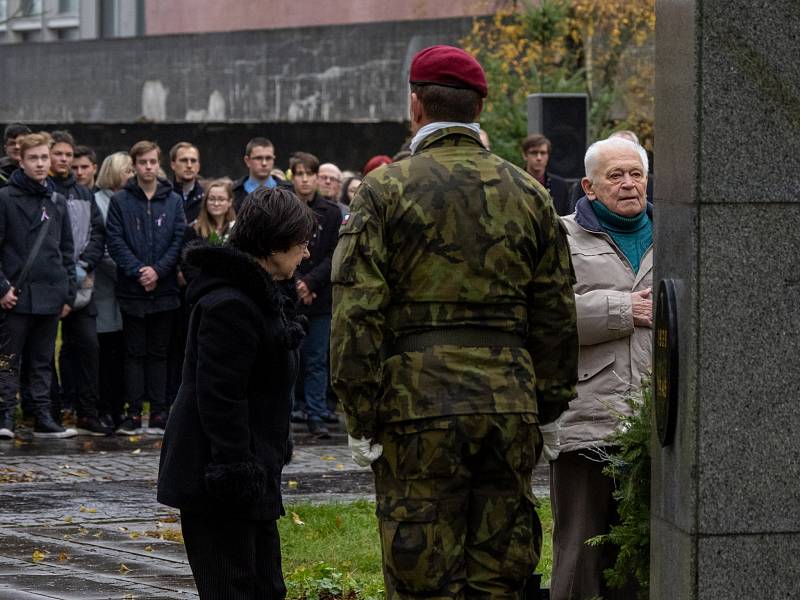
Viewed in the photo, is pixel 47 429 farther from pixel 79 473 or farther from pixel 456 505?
pixel 456 505

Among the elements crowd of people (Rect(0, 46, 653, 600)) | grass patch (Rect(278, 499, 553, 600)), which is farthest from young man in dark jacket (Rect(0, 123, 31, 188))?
crowd of people (Rect(0, 46, 653, 600))

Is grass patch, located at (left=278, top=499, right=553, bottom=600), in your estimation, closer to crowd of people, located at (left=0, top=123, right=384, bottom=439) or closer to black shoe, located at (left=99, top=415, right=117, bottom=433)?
crowd of people, located at (left=0, top=123, right=384, bottom=439)

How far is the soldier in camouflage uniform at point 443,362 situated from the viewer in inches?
212

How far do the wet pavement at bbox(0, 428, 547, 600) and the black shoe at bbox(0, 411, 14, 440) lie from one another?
7 cm

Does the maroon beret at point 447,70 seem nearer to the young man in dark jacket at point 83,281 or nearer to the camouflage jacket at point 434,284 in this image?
the camouflage jacket at point 434,284

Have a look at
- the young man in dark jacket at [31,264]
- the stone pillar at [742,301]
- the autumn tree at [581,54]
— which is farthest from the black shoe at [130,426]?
the autumn tree at [581,54]

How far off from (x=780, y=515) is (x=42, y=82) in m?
25.0

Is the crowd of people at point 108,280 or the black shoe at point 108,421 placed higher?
the crowd of people at point 108,280

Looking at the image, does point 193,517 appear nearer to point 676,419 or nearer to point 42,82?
point 676,419

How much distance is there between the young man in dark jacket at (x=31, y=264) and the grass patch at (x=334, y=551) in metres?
3.76

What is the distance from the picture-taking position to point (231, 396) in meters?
5.79

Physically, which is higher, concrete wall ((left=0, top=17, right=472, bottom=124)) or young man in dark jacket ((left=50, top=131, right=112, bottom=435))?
concrete wall ((left=0, top=17, right=472, bottom=124))

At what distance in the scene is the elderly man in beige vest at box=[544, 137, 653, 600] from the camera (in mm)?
6863

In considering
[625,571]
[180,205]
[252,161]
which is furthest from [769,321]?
[252,161]
